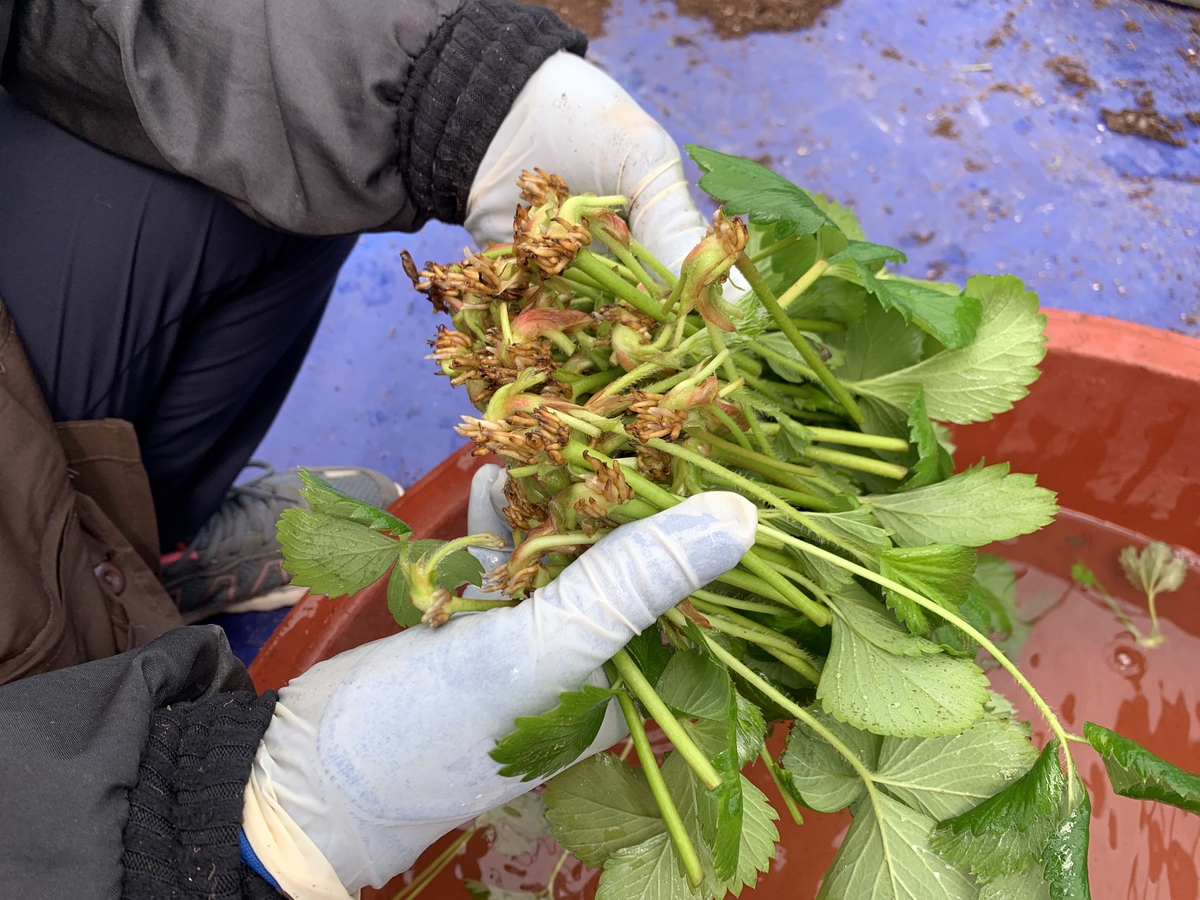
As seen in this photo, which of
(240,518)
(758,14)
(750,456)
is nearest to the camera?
(750,456)

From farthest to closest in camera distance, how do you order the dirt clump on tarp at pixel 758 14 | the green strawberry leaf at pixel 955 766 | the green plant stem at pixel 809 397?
the dirt clump on tarp at pixel 758 14
the green plant stem at pixel 809 397
the green strawberry leaf at pixel 955 766

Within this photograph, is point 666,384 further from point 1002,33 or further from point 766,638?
point 1002,33

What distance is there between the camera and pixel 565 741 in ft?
1.77

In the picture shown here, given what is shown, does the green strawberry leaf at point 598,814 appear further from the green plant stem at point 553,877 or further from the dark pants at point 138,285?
the dark pants at point 138,285

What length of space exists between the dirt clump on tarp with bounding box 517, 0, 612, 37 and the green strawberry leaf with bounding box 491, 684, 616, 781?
1357 mm

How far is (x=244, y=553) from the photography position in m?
1.22

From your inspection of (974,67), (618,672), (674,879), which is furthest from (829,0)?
(674,879)

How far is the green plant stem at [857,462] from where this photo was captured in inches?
26.5

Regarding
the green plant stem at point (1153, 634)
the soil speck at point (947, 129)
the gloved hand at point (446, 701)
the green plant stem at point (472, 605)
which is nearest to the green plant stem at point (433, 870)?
the gloved hand at point (446, 701)

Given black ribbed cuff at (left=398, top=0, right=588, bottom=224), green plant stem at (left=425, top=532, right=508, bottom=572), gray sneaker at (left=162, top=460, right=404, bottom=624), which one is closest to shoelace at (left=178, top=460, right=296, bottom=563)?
gray sneaker at (left=162, top=460, right=404, bottom=624)

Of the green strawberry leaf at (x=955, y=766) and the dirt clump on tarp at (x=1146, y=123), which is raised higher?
the dirt clump on tarp at (x=1146, y=123)

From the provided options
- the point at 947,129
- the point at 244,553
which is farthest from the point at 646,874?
the point at 947,129

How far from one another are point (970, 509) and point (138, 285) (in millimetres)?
770

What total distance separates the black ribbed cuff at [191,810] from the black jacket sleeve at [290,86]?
0.46 metres
